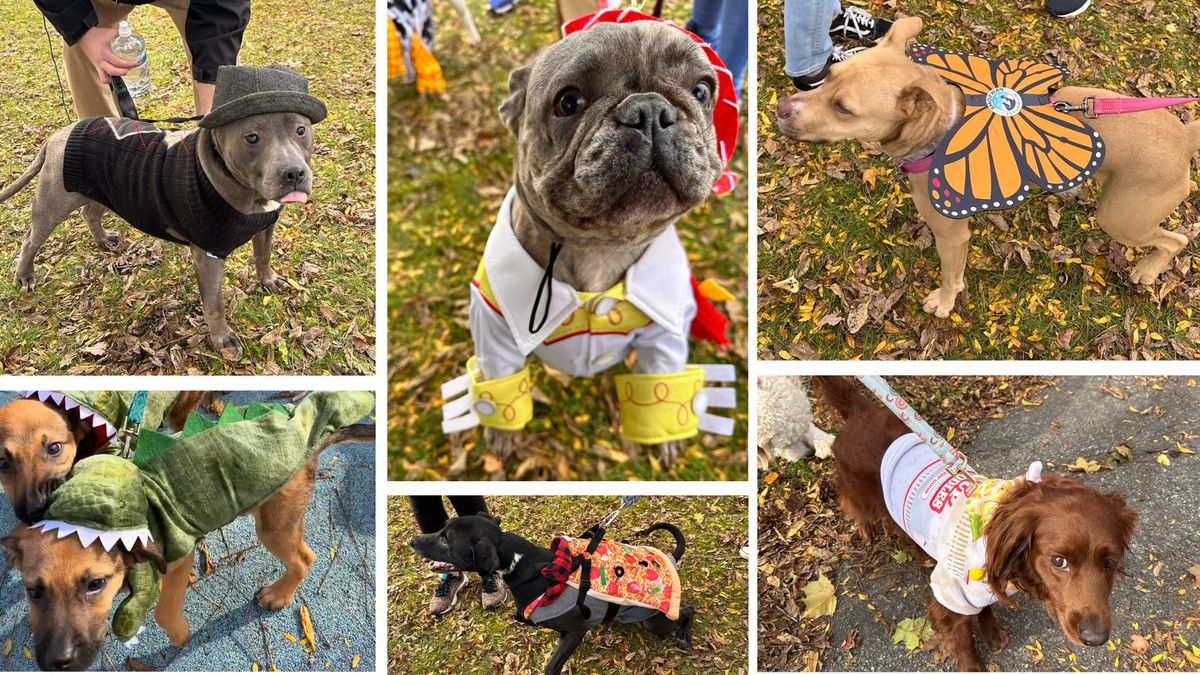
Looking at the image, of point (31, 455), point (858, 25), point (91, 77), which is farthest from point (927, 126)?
point (31, 455)

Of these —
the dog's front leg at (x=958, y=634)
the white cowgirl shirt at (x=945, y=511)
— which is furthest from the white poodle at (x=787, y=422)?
the dog's front leg at (x=958, y=634)

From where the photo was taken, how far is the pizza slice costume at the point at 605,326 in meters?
2.33

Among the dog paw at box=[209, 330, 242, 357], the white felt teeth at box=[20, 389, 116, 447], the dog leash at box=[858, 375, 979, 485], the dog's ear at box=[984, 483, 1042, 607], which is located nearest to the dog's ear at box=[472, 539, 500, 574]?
the dog paw at box=[209, 330, 242, 357]

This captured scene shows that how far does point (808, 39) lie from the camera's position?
3006 mm

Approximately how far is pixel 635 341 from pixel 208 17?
209 centimetres

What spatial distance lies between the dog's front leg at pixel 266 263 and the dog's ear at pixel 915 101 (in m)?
2.56

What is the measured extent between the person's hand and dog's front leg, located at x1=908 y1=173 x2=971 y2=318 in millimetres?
3262

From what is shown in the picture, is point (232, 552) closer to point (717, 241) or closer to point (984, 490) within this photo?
point (717, 241)

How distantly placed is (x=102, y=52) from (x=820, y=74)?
3.09 metres

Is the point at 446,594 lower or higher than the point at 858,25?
lower

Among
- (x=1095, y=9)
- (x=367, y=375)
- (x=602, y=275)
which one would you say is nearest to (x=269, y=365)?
(x=367, y=375)

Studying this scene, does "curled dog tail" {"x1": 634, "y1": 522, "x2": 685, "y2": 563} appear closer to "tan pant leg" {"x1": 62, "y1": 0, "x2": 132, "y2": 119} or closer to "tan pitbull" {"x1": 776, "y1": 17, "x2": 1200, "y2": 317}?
"tan pitbull" {"x1": 776, "y1": 17, "x2": 1200, "y2": 317}

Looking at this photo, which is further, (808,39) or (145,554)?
(808,39)

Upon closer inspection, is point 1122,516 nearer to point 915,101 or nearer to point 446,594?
point 915,101
